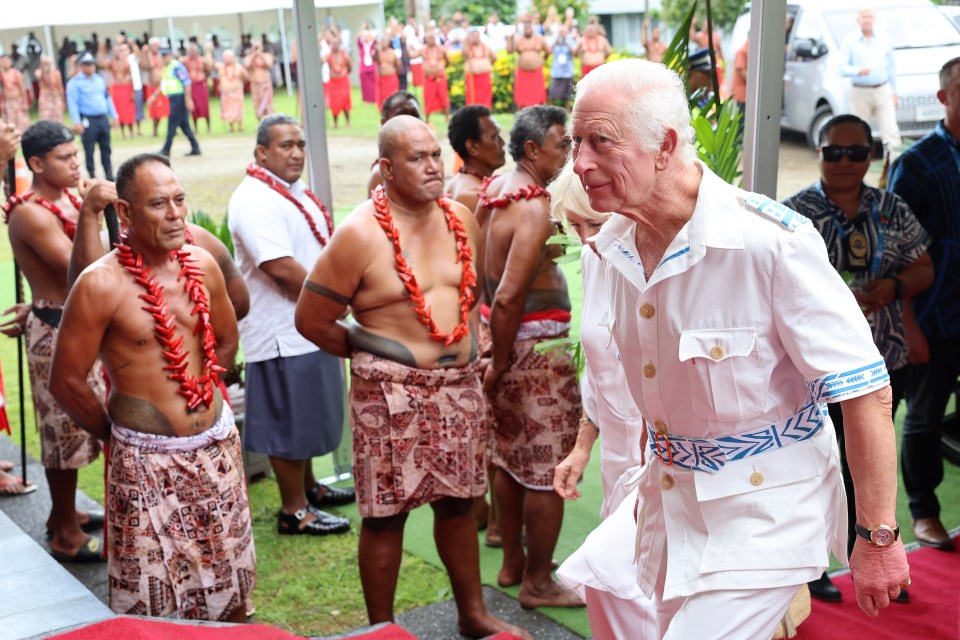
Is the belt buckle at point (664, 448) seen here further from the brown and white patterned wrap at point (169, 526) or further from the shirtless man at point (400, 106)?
the shirtless man at point (400, 106)

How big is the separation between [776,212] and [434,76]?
21.6 meters

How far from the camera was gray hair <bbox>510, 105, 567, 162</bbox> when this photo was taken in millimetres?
4691

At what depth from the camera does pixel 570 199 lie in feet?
12.2

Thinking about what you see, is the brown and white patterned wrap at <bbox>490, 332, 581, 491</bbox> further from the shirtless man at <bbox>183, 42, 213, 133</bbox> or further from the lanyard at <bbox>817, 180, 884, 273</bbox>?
the shirtless man at <bbox>183, 42, 213, 133</bbox>

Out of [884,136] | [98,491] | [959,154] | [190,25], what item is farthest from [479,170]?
[190,25]

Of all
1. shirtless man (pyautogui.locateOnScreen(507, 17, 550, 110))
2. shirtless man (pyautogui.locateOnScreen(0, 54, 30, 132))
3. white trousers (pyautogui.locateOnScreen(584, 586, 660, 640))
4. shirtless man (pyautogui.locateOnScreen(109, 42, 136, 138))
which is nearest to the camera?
white trousers (pyautogui.locateOnScreen(584, 586, 660, 640))

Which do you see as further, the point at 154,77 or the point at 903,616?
the point at 154,77

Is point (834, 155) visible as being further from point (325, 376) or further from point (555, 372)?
point (325, 376)

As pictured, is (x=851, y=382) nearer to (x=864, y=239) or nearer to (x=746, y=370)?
(x=746, y=370)

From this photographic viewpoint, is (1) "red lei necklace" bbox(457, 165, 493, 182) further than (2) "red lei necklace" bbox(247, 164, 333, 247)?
Yes

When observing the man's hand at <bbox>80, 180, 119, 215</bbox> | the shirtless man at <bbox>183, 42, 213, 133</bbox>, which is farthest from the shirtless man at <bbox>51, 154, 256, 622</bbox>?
the shirtless man at <bbox>183, 42, 213, 133</bbox>

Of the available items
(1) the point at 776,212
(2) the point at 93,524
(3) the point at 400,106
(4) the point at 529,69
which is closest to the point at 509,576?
(2) the point at 93,524

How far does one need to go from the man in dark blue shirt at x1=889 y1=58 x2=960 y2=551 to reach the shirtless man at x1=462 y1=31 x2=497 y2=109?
18.0 metres

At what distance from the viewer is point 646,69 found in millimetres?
2422
